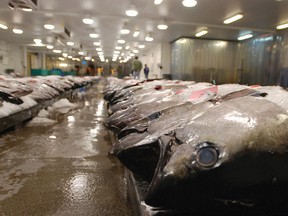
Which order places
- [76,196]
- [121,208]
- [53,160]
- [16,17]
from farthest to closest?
[16,17] → [53,160] → [76,196] → [121,208]

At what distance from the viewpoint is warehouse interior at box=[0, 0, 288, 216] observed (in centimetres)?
154

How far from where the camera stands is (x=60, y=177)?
8.36 ft

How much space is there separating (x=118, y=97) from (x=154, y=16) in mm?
7636

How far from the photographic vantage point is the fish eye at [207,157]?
0.88m

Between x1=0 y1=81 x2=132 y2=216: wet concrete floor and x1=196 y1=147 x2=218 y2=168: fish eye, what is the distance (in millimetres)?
1178

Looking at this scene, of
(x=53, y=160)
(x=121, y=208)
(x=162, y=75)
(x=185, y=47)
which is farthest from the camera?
(x=162, y=75)

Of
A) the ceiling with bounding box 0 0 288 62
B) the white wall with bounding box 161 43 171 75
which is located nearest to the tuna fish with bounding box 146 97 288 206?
the ceiling with bounding box 0 0 288 62

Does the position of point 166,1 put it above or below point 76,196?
above

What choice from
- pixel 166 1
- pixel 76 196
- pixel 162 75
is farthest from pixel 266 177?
pixel 162 75

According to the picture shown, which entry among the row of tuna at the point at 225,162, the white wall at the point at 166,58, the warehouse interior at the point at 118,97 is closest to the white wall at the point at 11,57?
the warehouse interior at the point at 118,97

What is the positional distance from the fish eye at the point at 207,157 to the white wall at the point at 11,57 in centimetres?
2235

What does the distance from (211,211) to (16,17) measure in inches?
496

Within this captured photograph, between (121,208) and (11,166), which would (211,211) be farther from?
(11,166)

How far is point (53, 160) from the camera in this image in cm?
306
